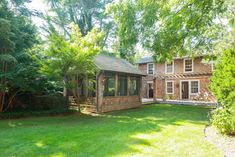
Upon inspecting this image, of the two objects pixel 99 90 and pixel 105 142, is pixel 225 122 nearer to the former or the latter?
pixel 105 142

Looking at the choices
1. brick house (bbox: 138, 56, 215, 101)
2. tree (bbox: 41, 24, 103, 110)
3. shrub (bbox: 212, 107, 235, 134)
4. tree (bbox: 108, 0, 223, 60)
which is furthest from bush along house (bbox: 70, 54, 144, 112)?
shrub (bbox: 212, 107, 235, 134)

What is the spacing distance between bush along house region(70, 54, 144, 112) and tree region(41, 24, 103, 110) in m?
2.26

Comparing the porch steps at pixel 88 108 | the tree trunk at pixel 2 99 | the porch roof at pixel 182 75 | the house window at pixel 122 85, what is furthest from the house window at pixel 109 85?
the porch roof at pixel 182 75

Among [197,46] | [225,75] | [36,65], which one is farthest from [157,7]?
[36,65]

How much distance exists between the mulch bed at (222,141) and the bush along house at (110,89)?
26.6ft

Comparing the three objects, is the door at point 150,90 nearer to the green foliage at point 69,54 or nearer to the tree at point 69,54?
the tree at point 69,54

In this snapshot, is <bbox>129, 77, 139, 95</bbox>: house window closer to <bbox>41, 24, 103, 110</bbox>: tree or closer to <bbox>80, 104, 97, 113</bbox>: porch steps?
<bbox>80, 104, 97, 113</bbox>: porch steps

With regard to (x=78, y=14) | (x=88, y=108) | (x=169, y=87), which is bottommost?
(x=88, y=108)

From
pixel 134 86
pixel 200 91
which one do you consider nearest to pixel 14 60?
pixel 134 86

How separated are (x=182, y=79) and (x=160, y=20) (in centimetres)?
1469

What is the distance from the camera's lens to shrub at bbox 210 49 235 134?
8.07 meters

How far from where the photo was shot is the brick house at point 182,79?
23172 millimetres

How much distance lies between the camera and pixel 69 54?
1178cm

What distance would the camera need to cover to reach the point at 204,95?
76.0 ft
